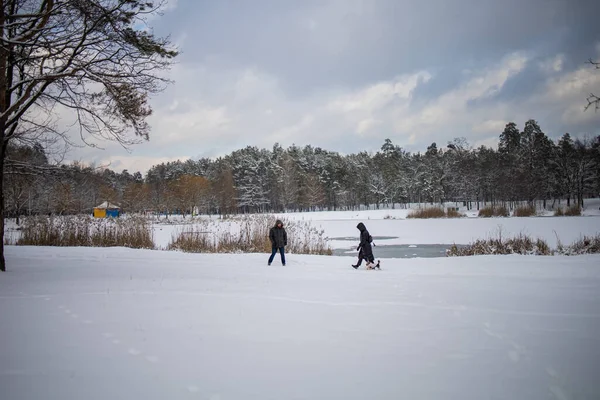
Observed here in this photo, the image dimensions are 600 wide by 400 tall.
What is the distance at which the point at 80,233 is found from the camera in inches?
593

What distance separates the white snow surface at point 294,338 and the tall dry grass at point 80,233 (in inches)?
299

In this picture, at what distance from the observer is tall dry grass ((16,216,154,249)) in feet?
48.7

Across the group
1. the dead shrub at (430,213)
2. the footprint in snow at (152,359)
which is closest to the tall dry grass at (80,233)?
the footprint in snow at (152,359)

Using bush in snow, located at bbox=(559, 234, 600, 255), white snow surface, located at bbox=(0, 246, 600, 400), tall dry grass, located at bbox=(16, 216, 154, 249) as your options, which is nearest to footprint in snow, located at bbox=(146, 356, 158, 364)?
white snow surface, located at bbox=(0, 246, 600, 400)

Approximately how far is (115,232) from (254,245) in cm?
622

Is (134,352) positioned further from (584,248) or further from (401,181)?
(401,181)

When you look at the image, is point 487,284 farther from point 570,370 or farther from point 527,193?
point 527,193

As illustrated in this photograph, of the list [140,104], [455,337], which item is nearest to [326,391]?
[455,337]

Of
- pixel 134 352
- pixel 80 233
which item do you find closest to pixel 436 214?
pixel 80 233

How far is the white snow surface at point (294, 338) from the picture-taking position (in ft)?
9.50

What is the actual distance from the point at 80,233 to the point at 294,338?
47.7ft

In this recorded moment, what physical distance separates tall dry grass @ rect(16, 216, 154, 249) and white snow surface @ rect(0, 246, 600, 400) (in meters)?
7.60

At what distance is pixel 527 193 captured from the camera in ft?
176

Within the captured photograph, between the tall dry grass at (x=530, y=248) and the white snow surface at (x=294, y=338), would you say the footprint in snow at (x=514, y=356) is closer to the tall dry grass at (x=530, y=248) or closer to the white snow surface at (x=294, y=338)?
the white snow surface at (x=294, y=338)
